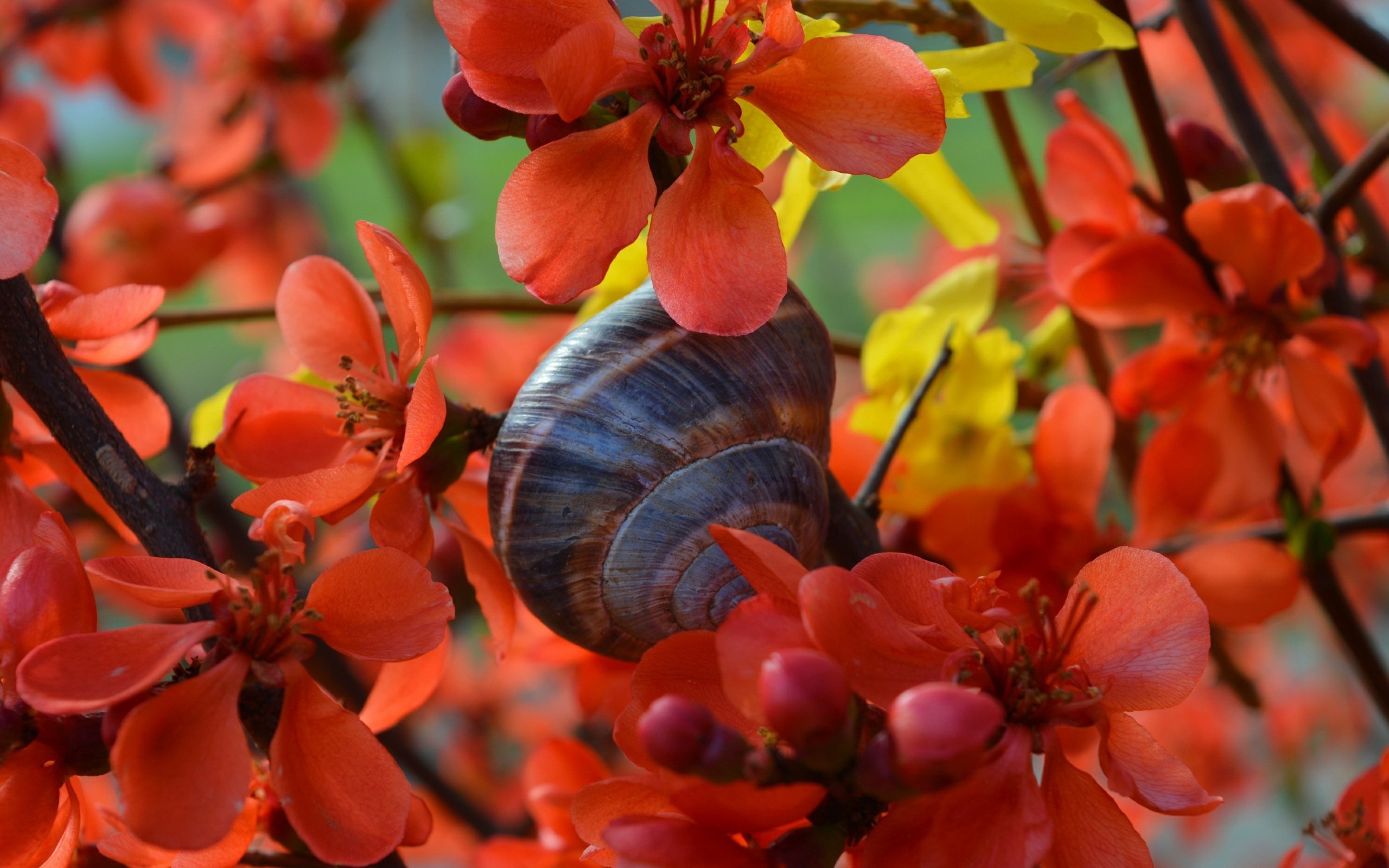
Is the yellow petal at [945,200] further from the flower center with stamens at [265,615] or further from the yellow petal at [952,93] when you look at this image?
the flower center with stamens at [265,615]

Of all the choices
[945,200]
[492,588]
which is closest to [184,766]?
[492,588]

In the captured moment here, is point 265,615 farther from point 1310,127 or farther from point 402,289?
point 1310,127

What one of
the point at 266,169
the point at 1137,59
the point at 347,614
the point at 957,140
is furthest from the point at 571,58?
the point at 957,140

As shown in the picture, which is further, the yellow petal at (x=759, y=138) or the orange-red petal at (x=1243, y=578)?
the orange-red petal at (x=1243, y=578)

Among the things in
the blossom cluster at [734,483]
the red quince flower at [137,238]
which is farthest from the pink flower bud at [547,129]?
the red quince flower at [137,238]

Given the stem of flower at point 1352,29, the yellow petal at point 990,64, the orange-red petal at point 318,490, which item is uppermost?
the yellow petal at point 990,64

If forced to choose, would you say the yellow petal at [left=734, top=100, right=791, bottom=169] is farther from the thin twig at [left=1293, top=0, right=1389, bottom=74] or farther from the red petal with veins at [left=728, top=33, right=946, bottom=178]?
the thin twig at [left=1293, top=0, right=1389, bottom=74]
